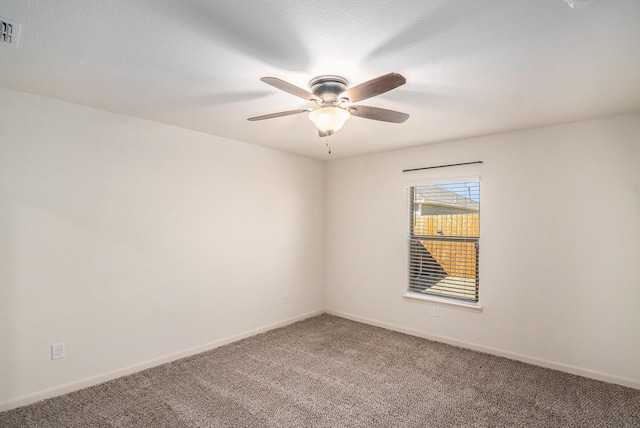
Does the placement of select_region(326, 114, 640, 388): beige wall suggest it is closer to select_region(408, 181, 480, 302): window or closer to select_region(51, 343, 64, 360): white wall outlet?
select_region(408, 181, 480, 302): window

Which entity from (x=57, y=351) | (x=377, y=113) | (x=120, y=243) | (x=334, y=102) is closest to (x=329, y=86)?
(x=334, y=102)

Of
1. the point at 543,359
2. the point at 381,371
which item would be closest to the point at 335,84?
the point at 381,371

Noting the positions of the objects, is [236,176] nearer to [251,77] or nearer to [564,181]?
[251,77]

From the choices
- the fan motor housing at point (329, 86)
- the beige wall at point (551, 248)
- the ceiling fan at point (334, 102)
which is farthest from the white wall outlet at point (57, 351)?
the beige wall at point (551, 248)

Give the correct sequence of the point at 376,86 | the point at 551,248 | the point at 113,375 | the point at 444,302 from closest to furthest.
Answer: the point at 376,86 → the point at 113,375 → the point at 551,248 → the point at 444,302

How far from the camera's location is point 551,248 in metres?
3.39

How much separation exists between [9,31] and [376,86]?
1.96m

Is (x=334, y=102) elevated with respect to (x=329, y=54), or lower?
lower

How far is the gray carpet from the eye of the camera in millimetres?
2461

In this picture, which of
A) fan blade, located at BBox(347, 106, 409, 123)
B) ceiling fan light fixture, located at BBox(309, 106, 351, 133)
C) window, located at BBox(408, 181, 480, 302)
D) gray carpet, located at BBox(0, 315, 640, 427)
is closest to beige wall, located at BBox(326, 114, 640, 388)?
window, located at BBox(408, 181, 480, 302)

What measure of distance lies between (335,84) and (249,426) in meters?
2.41

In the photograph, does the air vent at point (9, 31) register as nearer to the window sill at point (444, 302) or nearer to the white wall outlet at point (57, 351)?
the white wall outlet at point (57, 351)

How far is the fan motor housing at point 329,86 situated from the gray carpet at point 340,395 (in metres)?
2.27

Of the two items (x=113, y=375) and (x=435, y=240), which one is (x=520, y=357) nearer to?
(x=435, y=240)
